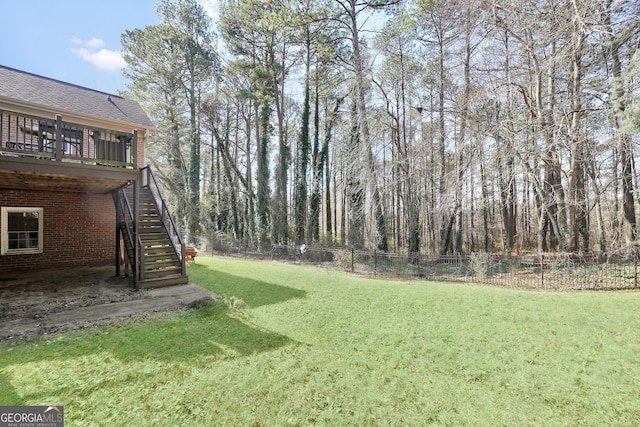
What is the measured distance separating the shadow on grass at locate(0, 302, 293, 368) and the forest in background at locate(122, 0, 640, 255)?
8.61m

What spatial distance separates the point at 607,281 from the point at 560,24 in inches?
295

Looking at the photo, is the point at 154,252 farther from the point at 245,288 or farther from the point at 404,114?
the point at 404,114

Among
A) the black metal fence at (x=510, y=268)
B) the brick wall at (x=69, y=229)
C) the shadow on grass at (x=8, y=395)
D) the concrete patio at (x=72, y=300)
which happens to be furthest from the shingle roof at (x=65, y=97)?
the black metal fence at (x=510, y=268)

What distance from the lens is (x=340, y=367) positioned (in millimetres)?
3203

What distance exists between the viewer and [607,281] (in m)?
7.60

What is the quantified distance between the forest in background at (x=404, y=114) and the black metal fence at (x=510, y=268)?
1.46 metres

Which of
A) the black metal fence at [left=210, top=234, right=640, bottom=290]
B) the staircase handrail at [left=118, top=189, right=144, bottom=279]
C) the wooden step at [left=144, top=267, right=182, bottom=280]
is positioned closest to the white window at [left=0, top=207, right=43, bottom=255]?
the staircase handrail at [left=118, top=189, right=144, bottom=279]

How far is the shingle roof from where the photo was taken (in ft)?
26.1

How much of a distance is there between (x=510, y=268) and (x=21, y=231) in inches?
616

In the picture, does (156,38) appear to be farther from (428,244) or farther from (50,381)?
(428,244)

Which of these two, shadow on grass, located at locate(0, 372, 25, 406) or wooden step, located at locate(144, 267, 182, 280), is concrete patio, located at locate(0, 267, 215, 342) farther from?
shadow on grass, located at locate(0, 372, 25, 406)

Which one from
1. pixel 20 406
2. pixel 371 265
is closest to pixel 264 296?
pixel 20 406

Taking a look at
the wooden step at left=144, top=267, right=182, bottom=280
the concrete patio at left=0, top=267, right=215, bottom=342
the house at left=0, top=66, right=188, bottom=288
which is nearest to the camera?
the concrete patio at left=0, top=267, right=215, bottom=342

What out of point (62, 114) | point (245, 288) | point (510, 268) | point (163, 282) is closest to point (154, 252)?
point (163, 282)
